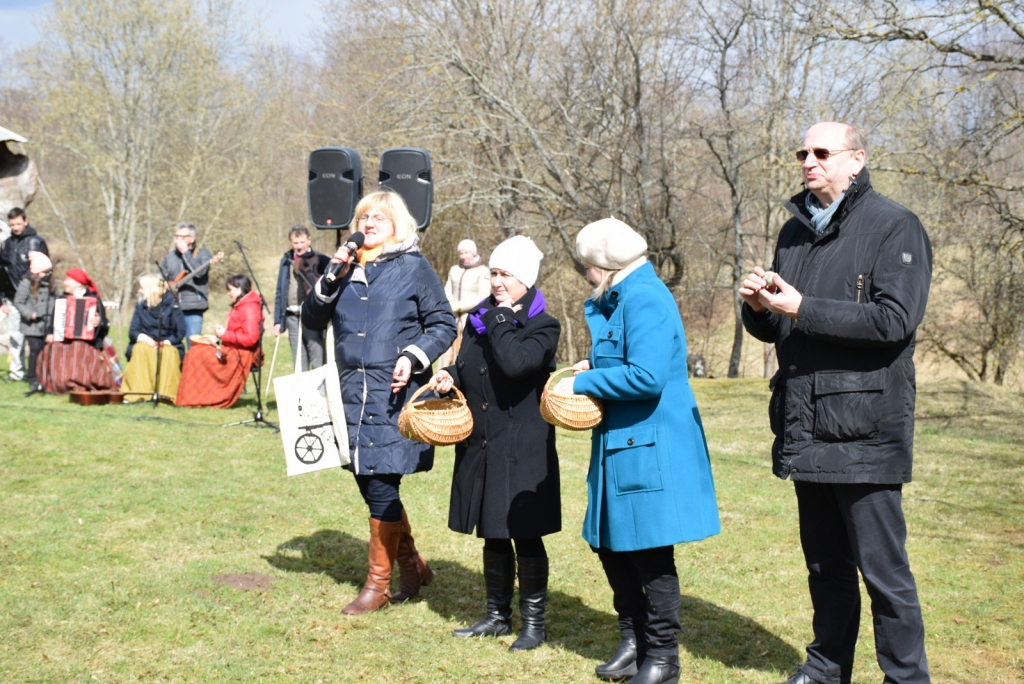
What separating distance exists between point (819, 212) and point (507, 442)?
1519mm

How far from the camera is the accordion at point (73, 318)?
35.0ft

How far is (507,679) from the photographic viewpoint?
3746 millimetres

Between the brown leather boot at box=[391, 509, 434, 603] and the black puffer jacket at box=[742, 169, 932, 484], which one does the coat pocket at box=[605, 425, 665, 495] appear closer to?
the black puffer jacket at box=[742, 169, 932, 484]

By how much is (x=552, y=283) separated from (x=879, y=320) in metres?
15.7

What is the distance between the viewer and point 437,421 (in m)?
3.78

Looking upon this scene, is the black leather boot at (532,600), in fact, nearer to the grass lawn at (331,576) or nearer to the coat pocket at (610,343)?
the grass lawn at (331,576)

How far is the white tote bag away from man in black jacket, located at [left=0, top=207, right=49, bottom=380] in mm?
9551

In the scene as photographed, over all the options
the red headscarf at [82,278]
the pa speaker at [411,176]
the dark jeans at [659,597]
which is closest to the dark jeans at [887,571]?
the dark jeans at [659,597]

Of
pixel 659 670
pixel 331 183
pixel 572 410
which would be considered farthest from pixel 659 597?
pixel 331 183

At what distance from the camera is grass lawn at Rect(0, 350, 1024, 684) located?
12.7ft

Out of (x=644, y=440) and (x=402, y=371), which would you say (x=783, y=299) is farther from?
(x=402, y=371)

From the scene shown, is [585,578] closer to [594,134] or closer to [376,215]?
[376,215]

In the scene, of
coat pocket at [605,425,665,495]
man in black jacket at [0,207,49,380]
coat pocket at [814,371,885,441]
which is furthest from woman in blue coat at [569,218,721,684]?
man in black jacket at [0,207,49,380]

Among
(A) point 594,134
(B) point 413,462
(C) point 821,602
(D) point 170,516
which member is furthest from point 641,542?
(A) point 594,134
